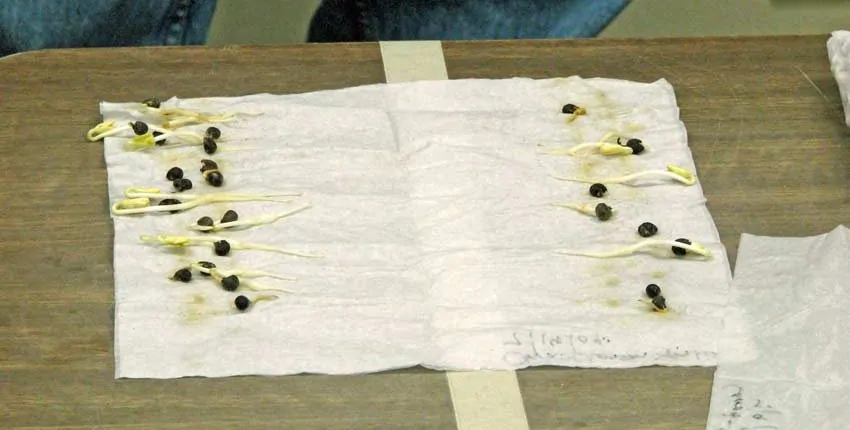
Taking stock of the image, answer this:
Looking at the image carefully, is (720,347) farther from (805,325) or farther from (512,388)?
(512,388)

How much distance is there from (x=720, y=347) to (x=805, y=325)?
0.29 ft

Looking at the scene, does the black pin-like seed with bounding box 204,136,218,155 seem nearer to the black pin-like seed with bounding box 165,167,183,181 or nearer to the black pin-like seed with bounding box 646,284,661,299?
the black pin-like seed with bounding box 165,167,183,181

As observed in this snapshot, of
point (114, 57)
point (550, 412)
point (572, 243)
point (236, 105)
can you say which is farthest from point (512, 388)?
point (114, 57)

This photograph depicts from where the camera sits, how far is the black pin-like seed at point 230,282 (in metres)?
1.10

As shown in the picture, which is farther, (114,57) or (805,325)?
(114,57)

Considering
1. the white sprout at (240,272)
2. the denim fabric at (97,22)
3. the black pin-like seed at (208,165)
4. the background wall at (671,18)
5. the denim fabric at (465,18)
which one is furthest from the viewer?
the background wall at (671,18)

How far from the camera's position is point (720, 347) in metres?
1.10

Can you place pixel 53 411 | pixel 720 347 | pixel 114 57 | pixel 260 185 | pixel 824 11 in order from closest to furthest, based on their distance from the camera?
pixel 53 411, pixel 720 347, pixel 260 185, pixel 114 57, pixel 824 11

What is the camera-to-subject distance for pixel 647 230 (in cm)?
120

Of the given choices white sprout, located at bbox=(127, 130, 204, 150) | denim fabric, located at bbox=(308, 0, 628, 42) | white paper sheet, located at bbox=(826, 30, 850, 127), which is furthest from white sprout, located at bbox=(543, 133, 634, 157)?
denim fabric, located at bbox=(308, 0, 628, 42)

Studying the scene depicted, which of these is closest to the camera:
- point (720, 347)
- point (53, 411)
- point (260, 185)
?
point (53, 411)

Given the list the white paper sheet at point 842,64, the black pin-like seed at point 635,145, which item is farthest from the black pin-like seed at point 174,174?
the white paper sheet at point 842,64

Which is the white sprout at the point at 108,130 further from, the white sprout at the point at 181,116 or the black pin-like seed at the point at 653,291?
the black pin-like seed at the point at 653,291

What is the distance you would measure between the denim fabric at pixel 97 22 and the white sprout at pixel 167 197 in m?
0.48
